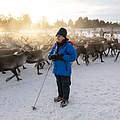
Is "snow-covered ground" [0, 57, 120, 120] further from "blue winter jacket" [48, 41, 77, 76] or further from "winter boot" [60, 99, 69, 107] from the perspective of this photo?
"blue winter jacket" [48, 41, 77, 76]

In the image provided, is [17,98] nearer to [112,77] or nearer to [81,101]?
[81,101]

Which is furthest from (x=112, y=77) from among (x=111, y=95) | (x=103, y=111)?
(x=103, y=111)

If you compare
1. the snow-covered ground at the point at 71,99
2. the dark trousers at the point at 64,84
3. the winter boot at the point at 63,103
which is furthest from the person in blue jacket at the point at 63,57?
the snow-covered ground at the point at 71,99

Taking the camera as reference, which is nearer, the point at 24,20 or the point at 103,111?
the point at 103,111

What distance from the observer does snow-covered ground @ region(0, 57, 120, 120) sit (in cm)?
356

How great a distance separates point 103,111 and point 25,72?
4848 mm

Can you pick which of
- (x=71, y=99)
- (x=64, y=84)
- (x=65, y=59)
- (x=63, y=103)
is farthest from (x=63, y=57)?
(x=71, y=99)

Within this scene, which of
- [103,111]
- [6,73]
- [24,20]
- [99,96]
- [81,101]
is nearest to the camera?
[103,111]

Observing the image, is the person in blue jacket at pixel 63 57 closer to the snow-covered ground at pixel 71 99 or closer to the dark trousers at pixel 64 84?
the dark trousers at pixel 64 84

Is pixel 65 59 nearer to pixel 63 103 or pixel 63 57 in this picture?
pixel 63 57

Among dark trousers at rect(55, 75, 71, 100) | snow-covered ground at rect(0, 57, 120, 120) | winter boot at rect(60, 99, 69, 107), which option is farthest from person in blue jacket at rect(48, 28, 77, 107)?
snow-covered ground at rect(0, 57, 120, 120)

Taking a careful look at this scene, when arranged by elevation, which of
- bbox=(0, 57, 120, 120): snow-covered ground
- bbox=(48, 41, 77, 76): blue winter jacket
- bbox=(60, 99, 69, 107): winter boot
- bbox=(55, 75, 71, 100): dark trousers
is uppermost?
bbox=(48, 41, 77, 76): blue winter jacket

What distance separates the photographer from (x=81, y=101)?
13.9 feet

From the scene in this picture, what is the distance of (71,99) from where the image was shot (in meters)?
4.38
